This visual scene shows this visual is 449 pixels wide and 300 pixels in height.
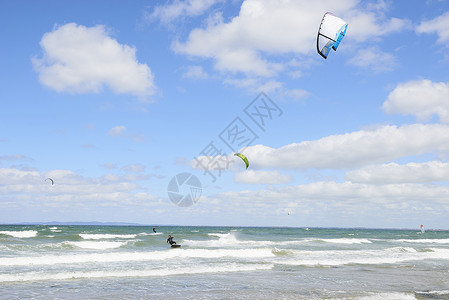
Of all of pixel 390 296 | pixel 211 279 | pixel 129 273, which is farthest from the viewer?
pixel 129 273

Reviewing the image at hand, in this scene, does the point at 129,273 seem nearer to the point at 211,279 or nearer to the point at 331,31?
the point at 211,279

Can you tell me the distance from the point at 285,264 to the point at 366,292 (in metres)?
8.24

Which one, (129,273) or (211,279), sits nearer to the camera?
(211,279)

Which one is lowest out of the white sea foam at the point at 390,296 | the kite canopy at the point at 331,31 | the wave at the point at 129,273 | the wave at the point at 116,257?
the wave at the point at 116,257

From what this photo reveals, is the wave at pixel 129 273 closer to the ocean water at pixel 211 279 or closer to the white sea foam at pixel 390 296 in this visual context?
the ocean water at pixel 211 279

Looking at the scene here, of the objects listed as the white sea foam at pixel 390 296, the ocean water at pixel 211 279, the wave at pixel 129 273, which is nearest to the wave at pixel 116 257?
the ocean water at pixel 211 279

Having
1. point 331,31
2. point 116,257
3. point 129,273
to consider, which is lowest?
point 116,257

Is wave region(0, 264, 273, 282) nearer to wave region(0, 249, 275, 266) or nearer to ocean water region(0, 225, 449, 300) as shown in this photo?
ocean water region(0, 225, 449, 300)

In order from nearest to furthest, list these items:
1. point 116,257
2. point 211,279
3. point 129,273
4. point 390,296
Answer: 1. point 390,296
2. point 211,279
3. point 129,273
4. point 116,257

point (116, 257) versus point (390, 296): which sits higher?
point (390, 296)

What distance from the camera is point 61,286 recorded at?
13062 millimetres

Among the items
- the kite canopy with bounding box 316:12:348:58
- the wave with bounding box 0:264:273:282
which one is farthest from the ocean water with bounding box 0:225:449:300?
the kite canopy with bounding box 316:12:348:58

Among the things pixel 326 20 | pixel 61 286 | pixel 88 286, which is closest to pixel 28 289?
pixel 61 286

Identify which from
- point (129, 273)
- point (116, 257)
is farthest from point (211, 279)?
point (116, 257)
